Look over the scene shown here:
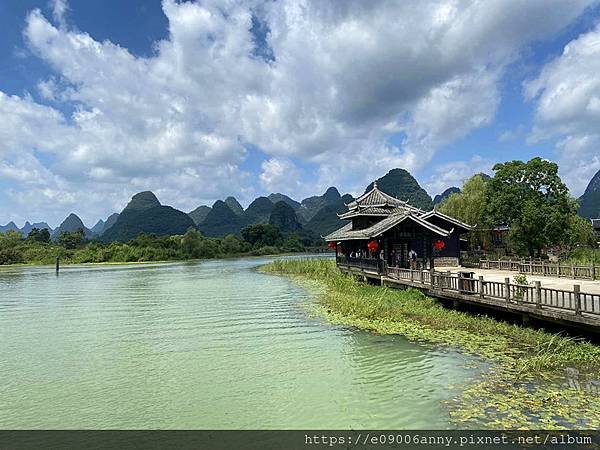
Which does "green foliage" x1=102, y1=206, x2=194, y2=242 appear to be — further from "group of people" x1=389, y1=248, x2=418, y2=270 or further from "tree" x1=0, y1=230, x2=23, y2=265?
"group of people" x1=389, y1=248, x2=418, y2=270

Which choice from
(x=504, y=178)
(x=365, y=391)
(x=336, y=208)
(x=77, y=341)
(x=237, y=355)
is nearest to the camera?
(x=365, y=391)

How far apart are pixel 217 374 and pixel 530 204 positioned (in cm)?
2600

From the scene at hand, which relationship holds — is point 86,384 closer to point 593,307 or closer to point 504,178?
point 593,307

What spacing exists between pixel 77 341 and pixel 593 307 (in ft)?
50.0

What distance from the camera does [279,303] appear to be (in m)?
21.3

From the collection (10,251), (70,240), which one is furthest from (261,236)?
(10,251)

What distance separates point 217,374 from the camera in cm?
1025

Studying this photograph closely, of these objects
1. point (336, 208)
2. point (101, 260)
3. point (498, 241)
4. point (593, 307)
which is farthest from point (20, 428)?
point (336, 208)

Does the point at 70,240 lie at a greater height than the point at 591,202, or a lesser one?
lesser

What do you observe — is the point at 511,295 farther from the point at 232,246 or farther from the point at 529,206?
the point at 232,246

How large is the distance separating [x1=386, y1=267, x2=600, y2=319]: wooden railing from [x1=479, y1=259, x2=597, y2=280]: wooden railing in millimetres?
5400

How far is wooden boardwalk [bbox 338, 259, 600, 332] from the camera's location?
33.7 ft

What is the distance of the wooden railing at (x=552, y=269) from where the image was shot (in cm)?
1884

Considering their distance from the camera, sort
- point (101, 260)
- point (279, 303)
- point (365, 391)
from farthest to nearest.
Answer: point (101, 260), point (279, 303), point (365, 391)
